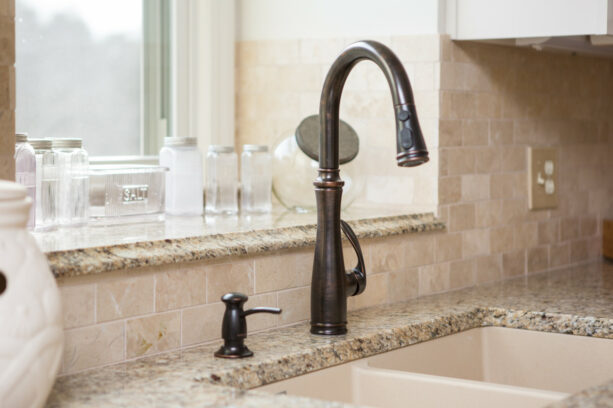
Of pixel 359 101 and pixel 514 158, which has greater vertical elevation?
pixel 359 101

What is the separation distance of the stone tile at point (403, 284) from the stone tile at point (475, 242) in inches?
7.2

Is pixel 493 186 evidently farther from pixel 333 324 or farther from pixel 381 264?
pixel 333 324

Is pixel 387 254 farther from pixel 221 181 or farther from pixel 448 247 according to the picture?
pixel 221 181

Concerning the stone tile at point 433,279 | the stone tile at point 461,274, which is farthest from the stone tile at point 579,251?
the stone tile at point 433,279

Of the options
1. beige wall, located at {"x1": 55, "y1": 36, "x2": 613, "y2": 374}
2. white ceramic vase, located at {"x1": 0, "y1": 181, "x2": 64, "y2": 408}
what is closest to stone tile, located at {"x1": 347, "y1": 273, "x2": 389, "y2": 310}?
beige wall, located at {"x1": 55, "y1": 36, "x2": 613, "y2": 374}

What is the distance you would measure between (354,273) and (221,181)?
0.47 m

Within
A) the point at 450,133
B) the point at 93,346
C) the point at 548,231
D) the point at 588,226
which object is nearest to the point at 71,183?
the point at 93,346

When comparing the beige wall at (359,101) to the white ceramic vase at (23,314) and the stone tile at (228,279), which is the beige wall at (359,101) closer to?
the stone tile at (228,279)

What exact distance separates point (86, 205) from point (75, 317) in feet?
1.18

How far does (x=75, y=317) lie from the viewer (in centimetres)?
117

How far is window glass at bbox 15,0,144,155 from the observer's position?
1744mm

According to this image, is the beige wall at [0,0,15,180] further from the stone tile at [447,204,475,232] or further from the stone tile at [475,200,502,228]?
the stone tile at [475,200,502,228]

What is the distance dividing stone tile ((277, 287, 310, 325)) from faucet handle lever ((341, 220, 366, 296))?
103 mm

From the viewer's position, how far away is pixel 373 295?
1.68 m
